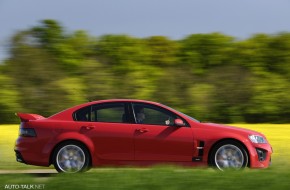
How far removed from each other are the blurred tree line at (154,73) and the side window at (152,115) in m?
15.7

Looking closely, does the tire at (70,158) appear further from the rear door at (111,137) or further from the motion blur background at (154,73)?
the motion blur background at (154,73)

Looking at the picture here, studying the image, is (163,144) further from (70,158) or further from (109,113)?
(70,158)

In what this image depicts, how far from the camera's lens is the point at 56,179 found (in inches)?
352

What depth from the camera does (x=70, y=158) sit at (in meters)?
10.7

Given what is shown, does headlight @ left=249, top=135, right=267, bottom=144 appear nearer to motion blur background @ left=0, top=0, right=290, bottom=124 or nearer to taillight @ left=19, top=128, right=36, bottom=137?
taillight @ left=19, top=128, right=36, bottom=137

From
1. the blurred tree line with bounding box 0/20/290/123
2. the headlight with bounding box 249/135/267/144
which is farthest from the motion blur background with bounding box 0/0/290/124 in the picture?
the headlight with bounding box 249/135/267/144

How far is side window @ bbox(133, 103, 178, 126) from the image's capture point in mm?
10906

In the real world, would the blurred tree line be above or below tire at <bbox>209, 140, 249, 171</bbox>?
above

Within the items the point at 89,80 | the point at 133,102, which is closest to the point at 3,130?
the point at 89,80

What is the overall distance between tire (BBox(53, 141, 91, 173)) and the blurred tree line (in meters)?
15.9

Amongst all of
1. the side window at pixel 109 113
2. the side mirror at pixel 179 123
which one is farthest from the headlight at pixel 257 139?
the side window at pixel 109 113

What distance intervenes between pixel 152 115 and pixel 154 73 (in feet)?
60.2

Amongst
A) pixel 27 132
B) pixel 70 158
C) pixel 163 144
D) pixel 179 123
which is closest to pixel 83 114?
pixel 70 158

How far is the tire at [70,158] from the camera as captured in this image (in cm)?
1066
